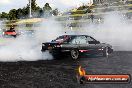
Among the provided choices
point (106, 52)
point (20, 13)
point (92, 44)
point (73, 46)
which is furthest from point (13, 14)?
point (73, 46)

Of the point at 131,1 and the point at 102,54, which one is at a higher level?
the point at 131,1

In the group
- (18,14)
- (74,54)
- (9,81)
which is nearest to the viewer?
(9,81)

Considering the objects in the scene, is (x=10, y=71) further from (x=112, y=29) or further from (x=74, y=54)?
(x=112, y=29)

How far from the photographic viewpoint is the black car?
16.8 metres

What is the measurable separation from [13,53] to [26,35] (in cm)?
2640

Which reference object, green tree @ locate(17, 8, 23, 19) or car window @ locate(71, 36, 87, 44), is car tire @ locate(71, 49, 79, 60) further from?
green tree @ locate(17, 8, 23, 19)

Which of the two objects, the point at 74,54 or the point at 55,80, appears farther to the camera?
the point at 74,54

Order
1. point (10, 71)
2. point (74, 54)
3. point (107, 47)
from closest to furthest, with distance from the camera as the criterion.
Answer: point (10, 71) → point (74, 54) → point (107, 47)

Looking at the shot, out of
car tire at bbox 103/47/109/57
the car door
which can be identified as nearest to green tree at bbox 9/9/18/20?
car tire at bbox 103/47/109/57

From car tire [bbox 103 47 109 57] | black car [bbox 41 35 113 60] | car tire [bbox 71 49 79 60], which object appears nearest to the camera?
black car [bbox 41 35 113 60]

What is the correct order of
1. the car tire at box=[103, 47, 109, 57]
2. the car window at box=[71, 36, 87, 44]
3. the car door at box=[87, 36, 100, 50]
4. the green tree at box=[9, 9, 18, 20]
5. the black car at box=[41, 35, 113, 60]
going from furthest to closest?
1. the green tree at box=[9, 9, 18, 20]
2. the car tire at box=[103, 47, 109, 57]
3. the car door at box=[87, 36, 100, 50]
4. the car window at box=[71, 36, 87, 44]
5. the black car at box=[41, 35, 113, 60]

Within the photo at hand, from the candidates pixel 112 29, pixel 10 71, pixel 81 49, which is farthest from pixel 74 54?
pixel 112 29

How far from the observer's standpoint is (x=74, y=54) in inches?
671

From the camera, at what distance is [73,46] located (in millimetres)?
17016
